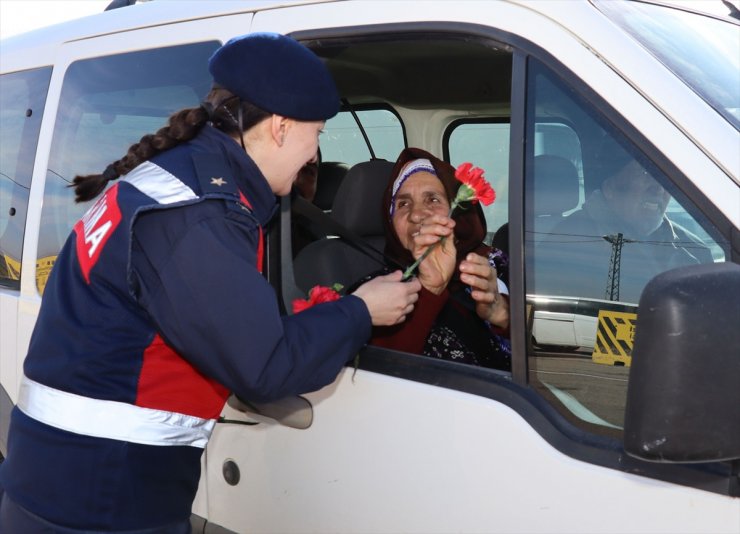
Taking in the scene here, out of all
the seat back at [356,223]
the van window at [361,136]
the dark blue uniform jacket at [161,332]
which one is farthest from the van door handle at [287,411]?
the van window at [361,136]

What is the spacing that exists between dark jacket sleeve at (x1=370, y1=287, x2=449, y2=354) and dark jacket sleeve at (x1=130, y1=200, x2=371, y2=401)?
0.56m

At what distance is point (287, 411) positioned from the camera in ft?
7.00

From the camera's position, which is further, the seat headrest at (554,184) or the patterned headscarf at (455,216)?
the patterned headscarf at (455,216)

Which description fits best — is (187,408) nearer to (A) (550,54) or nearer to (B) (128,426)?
(B) (128,426)

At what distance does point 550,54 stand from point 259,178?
659mm

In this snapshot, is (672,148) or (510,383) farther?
(510,383)

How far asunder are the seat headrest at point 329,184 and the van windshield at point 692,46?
135 centimetres

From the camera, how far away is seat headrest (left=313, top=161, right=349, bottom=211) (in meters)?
3.24

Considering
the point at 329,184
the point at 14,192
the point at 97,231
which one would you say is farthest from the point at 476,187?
the point at 14,192

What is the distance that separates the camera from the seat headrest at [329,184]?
3.24m

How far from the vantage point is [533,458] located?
1733mm

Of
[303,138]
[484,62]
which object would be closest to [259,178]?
[303,138]

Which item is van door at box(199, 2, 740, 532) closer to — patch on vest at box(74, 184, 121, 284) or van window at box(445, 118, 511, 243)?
patch on vest at box(74, 184, 121, 284)

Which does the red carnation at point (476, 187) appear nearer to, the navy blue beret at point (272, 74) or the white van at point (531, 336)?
the white van at point (531, 336)
